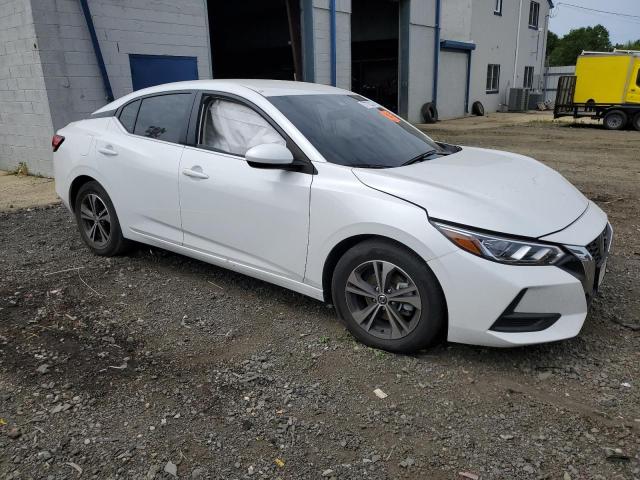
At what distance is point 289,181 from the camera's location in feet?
11.4

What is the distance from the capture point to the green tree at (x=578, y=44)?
7012 cm

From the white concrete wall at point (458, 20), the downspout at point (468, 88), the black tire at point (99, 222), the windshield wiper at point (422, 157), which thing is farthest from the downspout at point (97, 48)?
the downspout at point (468, 88)

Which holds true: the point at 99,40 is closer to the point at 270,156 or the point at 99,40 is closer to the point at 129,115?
the point at 129,115

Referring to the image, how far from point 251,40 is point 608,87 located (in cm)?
1488

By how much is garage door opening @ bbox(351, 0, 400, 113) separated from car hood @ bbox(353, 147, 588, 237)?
1806 centimetres

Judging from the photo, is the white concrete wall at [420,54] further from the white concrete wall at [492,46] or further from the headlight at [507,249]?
Answer: the headlight at [507,249]

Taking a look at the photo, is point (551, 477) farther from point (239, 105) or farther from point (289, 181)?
point (239, 105)

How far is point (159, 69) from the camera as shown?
995 centimetres

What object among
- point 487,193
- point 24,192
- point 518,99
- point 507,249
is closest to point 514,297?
point 507,249

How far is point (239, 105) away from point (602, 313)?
305 cm

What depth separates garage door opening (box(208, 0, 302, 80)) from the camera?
21781 millimetres

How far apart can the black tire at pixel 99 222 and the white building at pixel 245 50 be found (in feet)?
14.8

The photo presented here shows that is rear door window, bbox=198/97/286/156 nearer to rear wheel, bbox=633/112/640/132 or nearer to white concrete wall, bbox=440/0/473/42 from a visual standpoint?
rear wheel, bbox=633/112/640/132

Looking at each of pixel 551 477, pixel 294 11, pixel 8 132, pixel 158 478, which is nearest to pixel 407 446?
pixel 551 477
